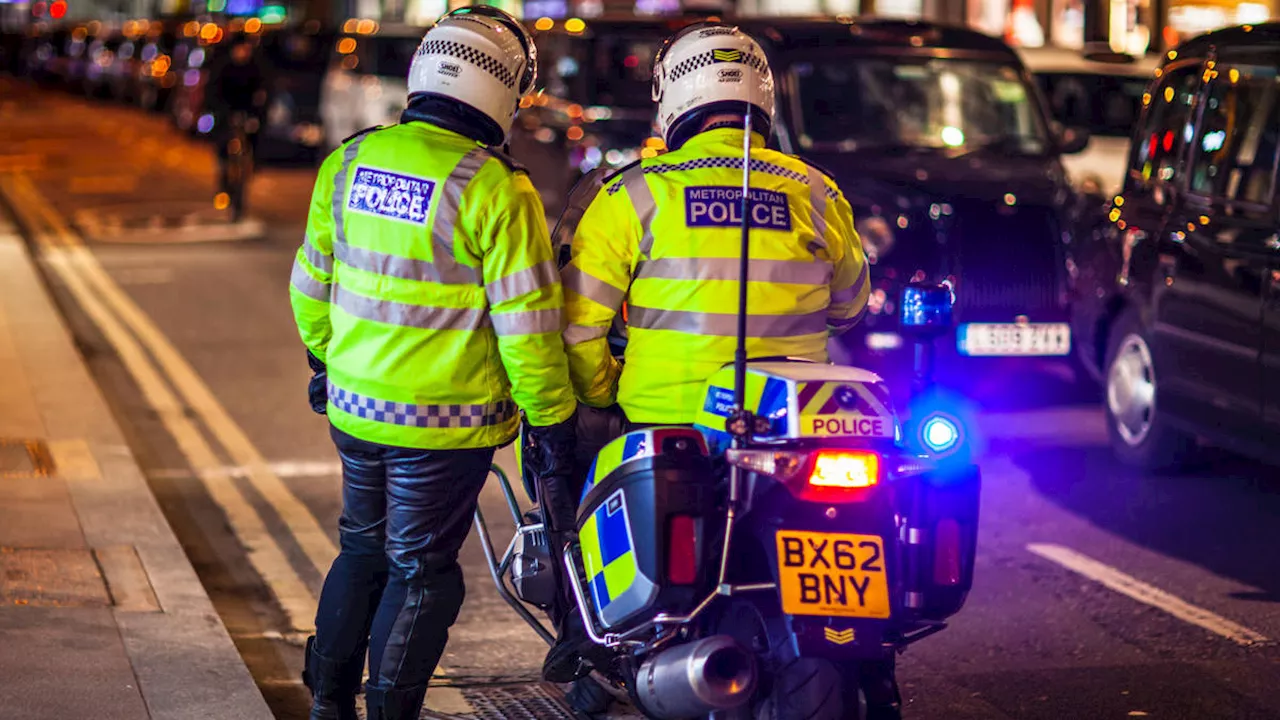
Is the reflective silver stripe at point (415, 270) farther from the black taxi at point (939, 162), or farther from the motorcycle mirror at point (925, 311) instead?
the black taxi at point (939, 162)

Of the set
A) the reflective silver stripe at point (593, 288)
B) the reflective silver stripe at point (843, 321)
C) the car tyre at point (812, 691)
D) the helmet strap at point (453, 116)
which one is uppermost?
the helmet strap at point (453, 116)

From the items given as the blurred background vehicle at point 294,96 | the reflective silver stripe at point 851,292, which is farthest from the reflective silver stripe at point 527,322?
the blurred background vehicle at point 294,96

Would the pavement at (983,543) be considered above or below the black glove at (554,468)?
below

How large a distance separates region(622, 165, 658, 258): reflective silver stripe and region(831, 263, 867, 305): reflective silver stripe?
2.04ft

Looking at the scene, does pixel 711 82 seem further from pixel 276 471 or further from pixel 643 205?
pixel 276 471

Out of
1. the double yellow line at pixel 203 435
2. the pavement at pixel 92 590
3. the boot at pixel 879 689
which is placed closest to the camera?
the boot at pixel 879 689

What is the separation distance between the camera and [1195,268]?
8.84 meters

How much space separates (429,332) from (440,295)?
95 millimetres

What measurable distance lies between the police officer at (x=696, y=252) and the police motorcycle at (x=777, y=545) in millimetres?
240

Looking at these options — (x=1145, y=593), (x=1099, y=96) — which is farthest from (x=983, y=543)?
(x=1099, y=96)

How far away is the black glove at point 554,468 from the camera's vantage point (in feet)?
16.3

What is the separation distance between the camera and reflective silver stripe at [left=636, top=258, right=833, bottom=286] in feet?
15.9

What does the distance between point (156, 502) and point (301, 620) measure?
1681 mm

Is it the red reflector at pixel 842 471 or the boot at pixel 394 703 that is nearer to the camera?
the red reflector at pixel 842 471
